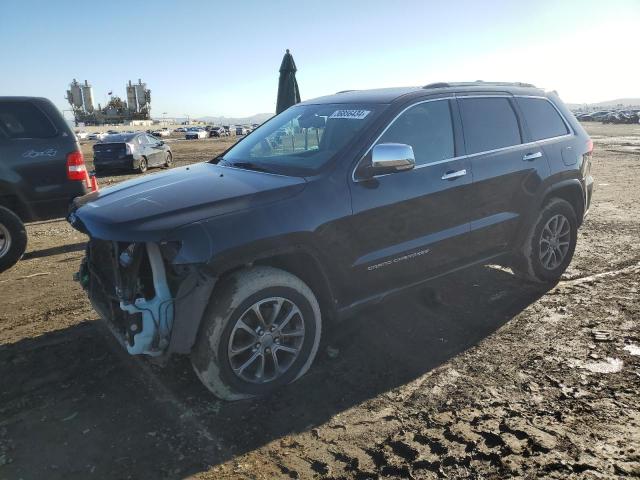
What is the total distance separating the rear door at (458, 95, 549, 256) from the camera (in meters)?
3.98

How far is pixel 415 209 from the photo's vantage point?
3.50 m

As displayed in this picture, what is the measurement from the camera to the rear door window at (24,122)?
5647mm

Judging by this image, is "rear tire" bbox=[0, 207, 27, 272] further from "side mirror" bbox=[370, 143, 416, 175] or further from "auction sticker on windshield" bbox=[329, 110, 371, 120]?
"side mirror" bbox=[370, 143, 416, 175]

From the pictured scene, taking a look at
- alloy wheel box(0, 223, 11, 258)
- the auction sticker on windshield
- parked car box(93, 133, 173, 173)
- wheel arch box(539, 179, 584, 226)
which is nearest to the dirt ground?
wheel arch box(539, 179, 584, 226)

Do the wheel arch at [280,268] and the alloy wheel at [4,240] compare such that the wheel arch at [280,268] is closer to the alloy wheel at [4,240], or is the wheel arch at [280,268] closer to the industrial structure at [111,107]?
the alloy wheel at [4,240]

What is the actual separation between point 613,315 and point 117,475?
4.03 meters

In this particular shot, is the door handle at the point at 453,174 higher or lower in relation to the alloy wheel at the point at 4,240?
higher

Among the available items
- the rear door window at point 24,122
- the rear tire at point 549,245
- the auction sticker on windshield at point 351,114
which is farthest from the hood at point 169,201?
the rear door window at point 24,122

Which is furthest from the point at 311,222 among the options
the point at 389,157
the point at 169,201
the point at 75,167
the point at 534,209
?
the point at 75,167

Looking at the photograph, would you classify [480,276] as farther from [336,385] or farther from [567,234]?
[336,385]

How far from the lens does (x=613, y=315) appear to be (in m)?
4.10

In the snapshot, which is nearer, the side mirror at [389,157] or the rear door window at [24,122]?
the side mirror at [389,157]

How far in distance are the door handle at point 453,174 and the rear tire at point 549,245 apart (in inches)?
45.2

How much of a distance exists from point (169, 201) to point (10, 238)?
13.0 feet
